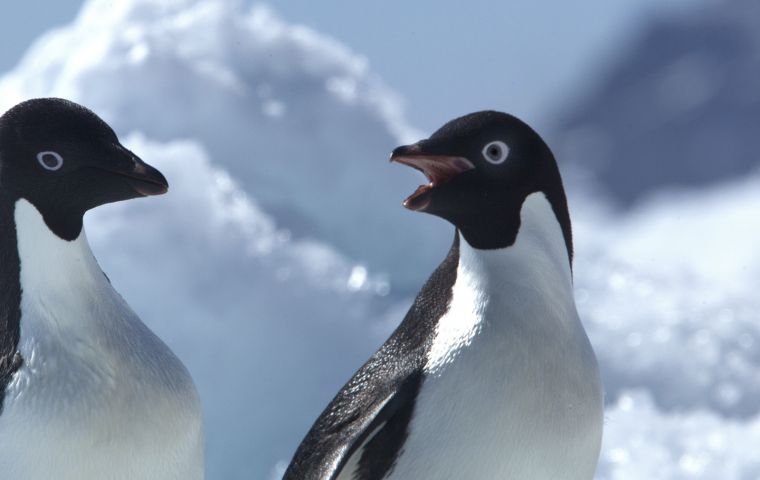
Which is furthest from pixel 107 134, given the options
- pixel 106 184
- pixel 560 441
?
pixel 560 441

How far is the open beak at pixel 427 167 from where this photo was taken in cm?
416

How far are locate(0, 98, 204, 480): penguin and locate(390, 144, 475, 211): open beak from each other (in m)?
0.67

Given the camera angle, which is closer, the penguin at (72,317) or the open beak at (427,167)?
the penguin at (72,317)

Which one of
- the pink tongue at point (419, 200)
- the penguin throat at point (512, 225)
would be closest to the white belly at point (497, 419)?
the penguin throat at point (512, 225)

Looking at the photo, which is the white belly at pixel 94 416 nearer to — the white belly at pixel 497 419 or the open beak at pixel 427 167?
the white belly at pixel 497 419

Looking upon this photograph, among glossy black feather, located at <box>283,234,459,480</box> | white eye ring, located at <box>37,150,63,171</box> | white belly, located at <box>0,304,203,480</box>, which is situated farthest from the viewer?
glossy black feather, located at <box>283,234,459,480</box>

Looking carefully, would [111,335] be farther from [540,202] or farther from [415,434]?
[540,202]

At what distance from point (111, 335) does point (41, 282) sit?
0.24 meters

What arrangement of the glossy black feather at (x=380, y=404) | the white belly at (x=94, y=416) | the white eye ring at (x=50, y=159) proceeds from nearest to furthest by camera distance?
the white belly at (x=94, y=416) < the white eye ring at (x=50, y=159) < the glossy black feather at (x=380, y=404)

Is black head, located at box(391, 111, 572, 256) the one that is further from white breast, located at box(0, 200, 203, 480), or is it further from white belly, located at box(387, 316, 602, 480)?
white breast, located at box(0, 200, 203, 480)

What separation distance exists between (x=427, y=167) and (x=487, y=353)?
538mm

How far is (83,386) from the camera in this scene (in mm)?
4031

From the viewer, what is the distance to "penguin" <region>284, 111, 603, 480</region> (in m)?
4.11

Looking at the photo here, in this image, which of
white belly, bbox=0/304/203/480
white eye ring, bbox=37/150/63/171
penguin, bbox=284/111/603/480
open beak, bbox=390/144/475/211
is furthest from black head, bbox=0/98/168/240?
penguin, bbox=284/111/603/480
